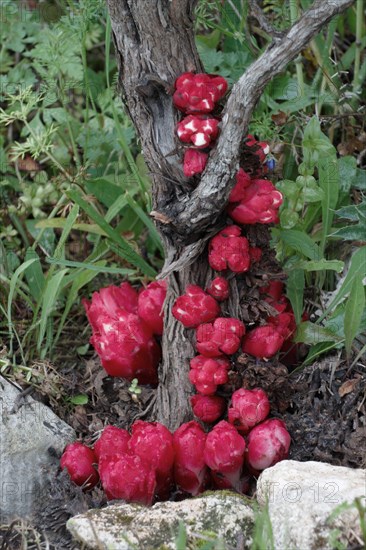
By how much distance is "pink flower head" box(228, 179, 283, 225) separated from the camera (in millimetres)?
2037

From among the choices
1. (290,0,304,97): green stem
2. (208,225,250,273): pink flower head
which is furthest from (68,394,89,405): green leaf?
(290,0,304,97): green stem

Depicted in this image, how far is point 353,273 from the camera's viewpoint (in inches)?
87.3

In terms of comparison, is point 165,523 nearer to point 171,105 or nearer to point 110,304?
point 110,304

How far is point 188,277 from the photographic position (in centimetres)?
216

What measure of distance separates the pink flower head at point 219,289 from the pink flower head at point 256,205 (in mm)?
162

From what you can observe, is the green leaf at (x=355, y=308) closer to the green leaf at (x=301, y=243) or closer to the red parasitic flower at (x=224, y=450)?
the green leaf at (x=301, y=243)

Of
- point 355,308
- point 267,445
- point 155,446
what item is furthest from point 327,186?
point 155,446

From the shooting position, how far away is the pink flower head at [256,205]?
6.68 feet

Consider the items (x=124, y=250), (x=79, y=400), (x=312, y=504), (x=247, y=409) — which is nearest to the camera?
(x=312, y=504)

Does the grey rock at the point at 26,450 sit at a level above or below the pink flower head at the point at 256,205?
below

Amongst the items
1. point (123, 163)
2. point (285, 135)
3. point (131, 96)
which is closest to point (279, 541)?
point (131, 96)

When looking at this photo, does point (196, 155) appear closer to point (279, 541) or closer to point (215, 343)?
point (215, 343)

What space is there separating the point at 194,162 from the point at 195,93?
163mm

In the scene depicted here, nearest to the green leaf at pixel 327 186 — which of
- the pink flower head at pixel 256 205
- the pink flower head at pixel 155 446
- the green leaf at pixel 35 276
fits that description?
the pink flower head at pixel 256 205
